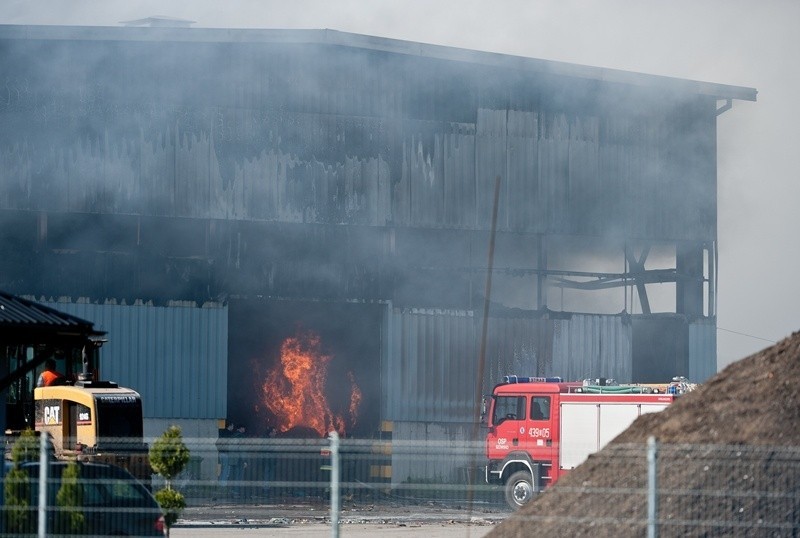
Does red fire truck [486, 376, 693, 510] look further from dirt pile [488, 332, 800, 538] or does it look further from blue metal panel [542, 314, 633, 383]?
dirt pile [488, 332, 800, 538]

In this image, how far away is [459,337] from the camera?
3388 centimetres

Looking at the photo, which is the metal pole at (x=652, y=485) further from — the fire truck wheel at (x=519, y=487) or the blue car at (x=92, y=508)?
the fire truck wheel at (x=519, y=487)

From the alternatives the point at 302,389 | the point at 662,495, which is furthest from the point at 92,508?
the point at 302,389

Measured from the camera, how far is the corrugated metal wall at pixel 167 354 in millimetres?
30891

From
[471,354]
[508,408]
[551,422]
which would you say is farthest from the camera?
[471,354]

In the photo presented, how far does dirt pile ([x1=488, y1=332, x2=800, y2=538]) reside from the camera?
41.4 feet

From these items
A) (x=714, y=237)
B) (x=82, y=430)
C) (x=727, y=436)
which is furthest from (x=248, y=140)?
(x=727, y=436)

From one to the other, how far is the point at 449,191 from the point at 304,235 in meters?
3.85

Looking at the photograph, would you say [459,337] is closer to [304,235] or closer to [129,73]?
[304,235]

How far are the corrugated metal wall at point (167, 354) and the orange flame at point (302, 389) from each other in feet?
8.44

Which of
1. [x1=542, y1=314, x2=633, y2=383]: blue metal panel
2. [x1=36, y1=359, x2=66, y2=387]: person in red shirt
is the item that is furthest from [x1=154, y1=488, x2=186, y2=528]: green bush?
[x1=542, y1=314, x2=633, y2=383]: blue metal panel

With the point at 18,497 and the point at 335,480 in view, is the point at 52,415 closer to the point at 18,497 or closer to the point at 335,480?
the point at 18,497

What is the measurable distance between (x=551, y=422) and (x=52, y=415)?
433 inches

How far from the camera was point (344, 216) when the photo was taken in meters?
32.6
